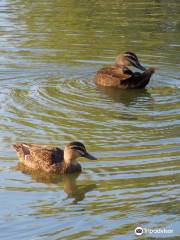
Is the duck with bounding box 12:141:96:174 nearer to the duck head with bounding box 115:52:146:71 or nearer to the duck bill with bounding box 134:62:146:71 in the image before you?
the duck head with bounding box 115:52:146:71

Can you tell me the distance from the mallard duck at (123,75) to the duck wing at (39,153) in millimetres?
4843

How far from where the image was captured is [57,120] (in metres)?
14.2

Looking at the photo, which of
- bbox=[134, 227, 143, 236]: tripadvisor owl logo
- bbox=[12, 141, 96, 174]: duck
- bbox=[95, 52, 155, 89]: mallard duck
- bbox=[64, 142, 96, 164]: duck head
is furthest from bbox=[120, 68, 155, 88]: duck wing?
bbox=[134, 227, 143, 236]: tripadvisor owl logo

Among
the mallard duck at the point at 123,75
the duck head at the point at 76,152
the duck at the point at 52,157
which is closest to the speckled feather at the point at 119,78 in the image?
the mallard duck at the point at 123,75

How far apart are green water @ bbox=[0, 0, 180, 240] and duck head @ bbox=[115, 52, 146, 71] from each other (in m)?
0.48

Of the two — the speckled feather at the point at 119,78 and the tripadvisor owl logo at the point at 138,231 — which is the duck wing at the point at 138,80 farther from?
the tripadvisor owl logo at the point at 138,231

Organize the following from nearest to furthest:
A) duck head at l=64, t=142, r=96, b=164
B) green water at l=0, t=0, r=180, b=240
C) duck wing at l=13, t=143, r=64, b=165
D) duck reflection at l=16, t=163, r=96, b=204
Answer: green water at l=0, t=0, r=180, b=240
duck reflection at l=16, t=163, r=96, b=204
duck head at l=64, t=142, r=96, b=164
duck wing at l=13, t=143, r=64, b=165

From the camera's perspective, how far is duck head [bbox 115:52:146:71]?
57.4ft

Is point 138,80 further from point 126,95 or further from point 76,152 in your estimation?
point 76,152

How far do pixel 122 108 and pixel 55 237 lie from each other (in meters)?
6.20

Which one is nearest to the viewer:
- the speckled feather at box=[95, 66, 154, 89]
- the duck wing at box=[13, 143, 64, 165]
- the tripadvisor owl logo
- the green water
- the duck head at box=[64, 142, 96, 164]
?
the tripadvisor owl logo

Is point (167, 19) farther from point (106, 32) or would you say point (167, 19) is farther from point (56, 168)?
point (56, 168)

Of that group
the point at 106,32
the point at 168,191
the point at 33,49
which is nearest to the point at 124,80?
the point at 33,49

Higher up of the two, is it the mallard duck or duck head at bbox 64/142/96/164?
the mallard duck
